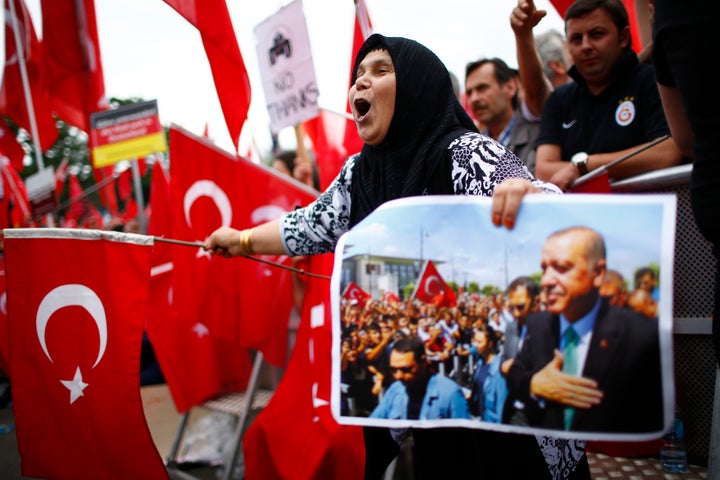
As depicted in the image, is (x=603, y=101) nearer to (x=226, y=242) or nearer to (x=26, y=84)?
(x=226, y=242)

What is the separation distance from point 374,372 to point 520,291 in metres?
0.39

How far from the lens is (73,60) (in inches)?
267

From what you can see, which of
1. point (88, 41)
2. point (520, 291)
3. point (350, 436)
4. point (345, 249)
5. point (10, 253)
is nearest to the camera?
point (520, 291)

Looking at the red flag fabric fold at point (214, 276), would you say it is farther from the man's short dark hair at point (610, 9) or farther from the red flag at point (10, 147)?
the red flag at point (10, 147)

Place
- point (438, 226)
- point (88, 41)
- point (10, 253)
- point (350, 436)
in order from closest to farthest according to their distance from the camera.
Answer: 1. point (438, 226)
2. point (10, 253)
3. point (350, 436)
4. point (88, 41)

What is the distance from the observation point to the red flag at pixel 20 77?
23.7 ft

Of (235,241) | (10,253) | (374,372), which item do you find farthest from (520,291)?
(10,253)

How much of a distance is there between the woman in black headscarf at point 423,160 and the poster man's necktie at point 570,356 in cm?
44

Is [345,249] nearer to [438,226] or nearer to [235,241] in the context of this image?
[438,226]

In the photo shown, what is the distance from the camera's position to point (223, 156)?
130 inches

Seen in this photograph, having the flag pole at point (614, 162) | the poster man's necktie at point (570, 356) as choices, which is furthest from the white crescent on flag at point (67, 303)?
the flag pole at point (614, 162)

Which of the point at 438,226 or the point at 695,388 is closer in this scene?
the point at 438,226

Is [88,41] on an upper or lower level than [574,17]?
upper

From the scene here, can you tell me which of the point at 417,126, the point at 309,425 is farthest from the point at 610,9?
the point at 309,425
